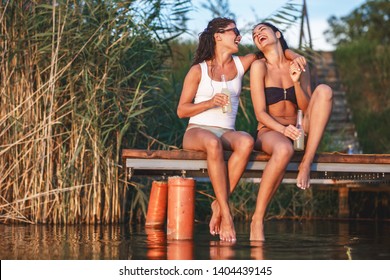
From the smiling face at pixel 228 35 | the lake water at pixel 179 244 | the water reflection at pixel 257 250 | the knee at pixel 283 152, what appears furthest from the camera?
the smiling face at pixel 228 35

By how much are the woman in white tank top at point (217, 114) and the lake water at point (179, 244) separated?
0.35 meters

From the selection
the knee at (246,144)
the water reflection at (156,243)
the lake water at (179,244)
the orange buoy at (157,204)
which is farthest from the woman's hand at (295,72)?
the orange buoy at (157,204)

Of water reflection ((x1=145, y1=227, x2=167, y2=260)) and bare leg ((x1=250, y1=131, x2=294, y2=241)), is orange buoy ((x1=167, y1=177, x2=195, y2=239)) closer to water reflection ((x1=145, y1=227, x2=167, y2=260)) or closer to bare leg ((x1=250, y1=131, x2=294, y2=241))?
water reflection ((x1=145, y1=227, x2=167, y2=260))

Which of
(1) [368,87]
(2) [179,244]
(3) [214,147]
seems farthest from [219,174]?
(1) [368,87]

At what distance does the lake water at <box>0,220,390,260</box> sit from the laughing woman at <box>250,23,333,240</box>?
1.42ft

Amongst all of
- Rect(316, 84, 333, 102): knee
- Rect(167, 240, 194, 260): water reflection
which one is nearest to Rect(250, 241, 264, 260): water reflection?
Rect(167, 240, 194, 260): water reflection

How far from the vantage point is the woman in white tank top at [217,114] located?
21.5 ft

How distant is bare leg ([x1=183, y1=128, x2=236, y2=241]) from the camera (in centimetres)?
653

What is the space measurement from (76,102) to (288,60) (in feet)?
7.96

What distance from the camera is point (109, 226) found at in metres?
8.45

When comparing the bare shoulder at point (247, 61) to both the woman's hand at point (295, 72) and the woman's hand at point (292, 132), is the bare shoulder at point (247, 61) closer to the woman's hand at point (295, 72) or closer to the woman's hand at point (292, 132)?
the woman's hand at point (295, 72)

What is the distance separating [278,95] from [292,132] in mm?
516

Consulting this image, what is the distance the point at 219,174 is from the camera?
653 centimetres
